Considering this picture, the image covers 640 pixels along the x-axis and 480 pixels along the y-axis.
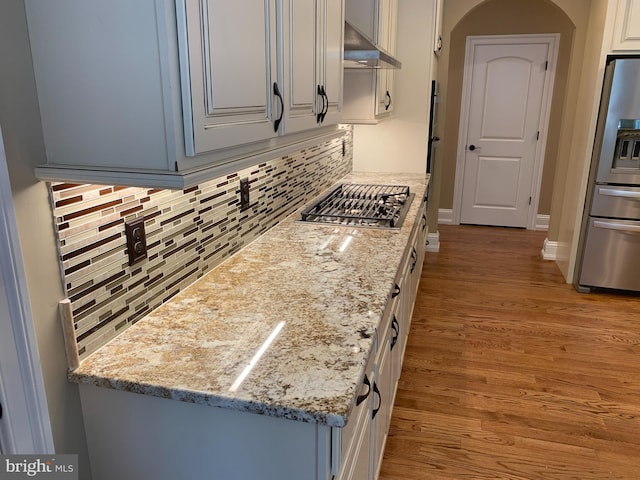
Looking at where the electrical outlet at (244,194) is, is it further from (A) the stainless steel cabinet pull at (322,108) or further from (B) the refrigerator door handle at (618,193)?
(B) the refrigerator door handle at (618,193)

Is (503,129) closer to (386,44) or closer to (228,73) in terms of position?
(386,44)

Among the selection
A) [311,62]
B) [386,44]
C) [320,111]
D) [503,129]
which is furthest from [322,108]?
[503,129]

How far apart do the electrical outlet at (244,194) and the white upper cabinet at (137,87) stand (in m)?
0.82

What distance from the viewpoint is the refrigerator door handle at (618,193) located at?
3.58 meters

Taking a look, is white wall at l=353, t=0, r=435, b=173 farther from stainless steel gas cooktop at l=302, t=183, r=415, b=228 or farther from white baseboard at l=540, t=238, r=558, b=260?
white baseboard at l=540, t=238, r=558, b=260

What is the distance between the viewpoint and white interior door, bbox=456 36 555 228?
18.0ft

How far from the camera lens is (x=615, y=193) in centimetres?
364

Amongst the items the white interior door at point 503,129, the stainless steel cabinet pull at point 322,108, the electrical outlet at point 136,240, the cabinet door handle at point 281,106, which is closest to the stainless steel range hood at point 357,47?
the stainless steel cabinet pull at point 322,108

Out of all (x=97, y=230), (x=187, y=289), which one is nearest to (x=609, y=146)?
(x=187, y=289)

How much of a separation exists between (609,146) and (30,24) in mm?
3761

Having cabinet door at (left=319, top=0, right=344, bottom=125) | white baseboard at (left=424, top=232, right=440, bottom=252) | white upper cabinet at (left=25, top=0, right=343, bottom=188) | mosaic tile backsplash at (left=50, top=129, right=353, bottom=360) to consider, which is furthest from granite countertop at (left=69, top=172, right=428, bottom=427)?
white baseboard at (left=424, top=232, right=440, bottom=252)

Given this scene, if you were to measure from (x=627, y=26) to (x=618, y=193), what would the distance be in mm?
1173

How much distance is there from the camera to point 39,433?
1048mm

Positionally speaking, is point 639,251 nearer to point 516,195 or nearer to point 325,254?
point 516,195
